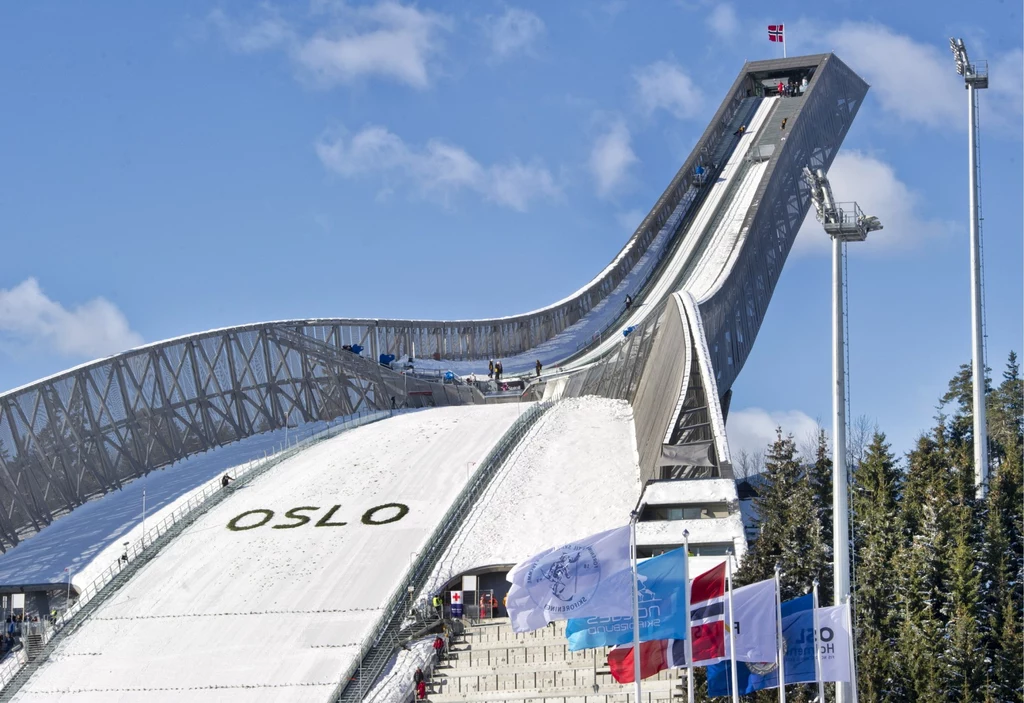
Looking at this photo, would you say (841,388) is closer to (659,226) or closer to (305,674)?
(305,674)

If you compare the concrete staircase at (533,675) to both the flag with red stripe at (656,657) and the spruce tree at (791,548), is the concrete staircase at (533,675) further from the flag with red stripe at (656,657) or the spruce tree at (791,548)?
the flag with red stripe at (656,657)

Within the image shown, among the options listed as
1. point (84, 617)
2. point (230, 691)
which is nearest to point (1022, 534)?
point (230, 691)

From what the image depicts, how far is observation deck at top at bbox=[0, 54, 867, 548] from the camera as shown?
49188 millimetres

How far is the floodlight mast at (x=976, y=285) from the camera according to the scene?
142 ft

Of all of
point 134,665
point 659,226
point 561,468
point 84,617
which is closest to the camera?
point 134,665

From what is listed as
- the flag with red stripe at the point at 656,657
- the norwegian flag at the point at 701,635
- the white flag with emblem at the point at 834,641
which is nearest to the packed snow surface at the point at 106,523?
the flag with red stripe at the point at 656,657

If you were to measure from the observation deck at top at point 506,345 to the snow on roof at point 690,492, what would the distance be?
2746 millimetres

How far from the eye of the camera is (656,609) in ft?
82.1

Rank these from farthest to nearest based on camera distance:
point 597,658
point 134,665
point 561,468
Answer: point 561,468 < point 134,665 < point 597,658

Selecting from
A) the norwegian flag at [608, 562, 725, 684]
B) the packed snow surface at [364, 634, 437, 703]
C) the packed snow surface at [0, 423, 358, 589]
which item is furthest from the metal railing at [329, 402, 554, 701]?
the norwegian flag at [608, 562, 725, 684]

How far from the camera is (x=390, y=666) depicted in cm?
3741

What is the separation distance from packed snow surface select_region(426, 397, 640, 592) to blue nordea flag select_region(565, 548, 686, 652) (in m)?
16.4

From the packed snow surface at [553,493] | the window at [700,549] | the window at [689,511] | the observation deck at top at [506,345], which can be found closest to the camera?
the window at [700,549]

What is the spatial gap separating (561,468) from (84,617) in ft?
50.8
